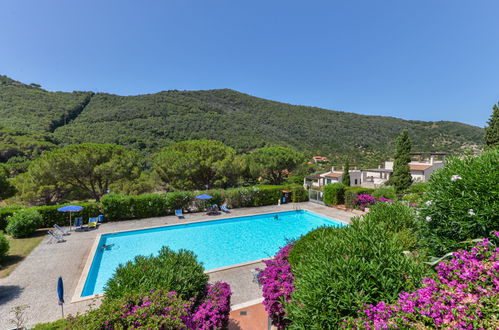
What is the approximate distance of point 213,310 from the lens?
137 inches

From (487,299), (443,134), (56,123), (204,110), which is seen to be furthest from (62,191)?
(443,134)

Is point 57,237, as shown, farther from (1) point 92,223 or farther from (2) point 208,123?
(2) point 208,123

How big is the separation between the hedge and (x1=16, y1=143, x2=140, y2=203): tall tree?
4174mm

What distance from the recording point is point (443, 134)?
6322 centimetres

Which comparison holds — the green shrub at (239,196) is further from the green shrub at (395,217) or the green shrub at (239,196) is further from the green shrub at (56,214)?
the green shrub at (395,217)

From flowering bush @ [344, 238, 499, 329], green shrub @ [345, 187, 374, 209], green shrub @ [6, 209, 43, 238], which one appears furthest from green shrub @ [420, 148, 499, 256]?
green shrub @ [6, 209, 43, 238]

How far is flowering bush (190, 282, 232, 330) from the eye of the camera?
10.5 ft

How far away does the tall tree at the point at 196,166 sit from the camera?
1906cm

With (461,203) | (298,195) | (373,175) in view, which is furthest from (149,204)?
(373,175)

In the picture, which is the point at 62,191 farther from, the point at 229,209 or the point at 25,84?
the point at 25,84

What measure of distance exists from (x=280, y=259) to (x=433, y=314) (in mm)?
3488

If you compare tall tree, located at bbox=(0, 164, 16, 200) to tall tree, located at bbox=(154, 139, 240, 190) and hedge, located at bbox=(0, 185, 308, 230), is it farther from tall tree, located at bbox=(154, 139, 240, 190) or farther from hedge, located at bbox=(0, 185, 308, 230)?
tall tree, located at bbox=(154, 139, 240, 190)

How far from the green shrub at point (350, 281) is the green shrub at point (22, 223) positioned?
529 inches

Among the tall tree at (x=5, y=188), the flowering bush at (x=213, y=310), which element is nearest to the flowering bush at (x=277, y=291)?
the flowering bush at (x=213, y=310)
